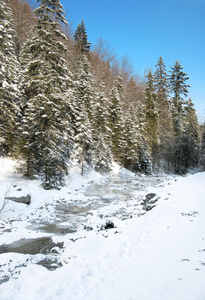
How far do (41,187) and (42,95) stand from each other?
697 centimetres

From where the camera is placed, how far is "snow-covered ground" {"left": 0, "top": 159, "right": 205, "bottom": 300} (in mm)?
3859

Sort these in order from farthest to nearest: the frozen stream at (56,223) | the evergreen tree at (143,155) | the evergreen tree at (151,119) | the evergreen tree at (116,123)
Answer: the evergreen tree at (151,119) < the evergreen tree at (143,155) < the evergreen tree at (116,123) < the frozen stream at (56,223)

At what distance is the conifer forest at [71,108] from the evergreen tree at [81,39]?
19 centimetres

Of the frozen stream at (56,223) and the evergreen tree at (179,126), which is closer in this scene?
the frozen stream at (56,223)

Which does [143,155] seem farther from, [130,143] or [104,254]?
[104,254]

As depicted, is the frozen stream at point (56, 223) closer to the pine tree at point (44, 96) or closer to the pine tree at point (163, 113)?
the pine tree at point (44, 96)

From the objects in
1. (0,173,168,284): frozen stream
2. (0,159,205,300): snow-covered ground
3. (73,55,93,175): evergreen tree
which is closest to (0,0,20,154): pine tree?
(0,159,205,300): snow-covered ground

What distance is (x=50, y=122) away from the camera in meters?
15.2

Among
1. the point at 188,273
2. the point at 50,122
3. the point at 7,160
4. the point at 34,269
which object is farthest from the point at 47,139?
the point at 188,273

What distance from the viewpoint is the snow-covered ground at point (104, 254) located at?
3859 millimetres

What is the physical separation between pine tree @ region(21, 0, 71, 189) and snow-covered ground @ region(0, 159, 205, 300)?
4584 mm

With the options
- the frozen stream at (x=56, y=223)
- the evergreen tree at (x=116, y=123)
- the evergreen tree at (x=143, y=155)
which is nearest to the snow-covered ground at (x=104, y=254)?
the frozen stream at (x=56, y=223)

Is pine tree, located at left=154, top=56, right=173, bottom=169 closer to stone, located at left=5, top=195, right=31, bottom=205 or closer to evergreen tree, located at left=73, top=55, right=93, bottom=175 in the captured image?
evergreen tree, located at left=73, top=55, right=93, bottom=175

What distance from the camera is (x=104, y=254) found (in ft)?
18.6
